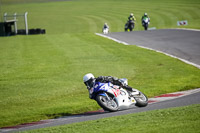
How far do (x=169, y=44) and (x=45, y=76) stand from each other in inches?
442

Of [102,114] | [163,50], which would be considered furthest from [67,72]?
[163,50]

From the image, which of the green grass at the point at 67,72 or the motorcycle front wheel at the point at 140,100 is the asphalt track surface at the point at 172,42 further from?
the motorcycle front wheel at the point at 140,100

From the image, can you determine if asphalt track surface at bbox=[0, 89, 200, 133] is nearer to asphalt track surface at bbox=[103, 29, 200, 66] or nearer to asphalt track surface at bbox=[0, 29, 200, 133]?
asphalt track surface at bbox=[0, 29, 200, 133]

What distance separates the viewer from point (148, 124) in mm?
8906

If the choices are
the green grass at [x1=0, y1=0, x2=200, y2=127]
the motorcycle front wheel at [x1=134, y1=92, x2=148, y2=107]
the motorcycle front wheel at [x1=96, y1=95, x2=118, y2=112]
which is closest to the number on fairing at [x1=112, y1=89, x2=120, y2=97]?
the motorcycle front wheel at [x1=96, y1=95, x2=118, y2=112]

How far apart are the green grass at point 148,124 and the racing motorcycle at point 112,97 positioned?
3.85 feet

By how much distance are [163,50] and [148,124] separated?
15.8 metres

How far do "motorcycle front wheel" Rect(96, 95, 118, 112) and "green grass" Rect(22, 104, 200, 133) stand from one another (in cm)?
105

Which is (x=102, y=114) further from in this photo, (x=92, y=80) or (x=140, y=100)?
(x=140, y=100)

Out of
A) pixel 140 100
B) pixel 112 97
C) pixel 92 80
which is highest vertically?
pixel 92 80

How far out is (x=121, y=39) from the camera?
30750 mm

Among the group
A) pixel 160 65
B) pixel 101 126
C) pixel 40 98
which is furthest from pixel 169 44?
pixel 101 126

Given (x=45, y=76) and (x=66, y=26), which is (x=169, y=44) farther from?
(x=66, y=26)

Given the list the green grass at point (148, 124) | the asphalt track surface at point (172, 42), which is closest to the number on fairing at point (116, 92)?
the green grass at point (148, 124)
